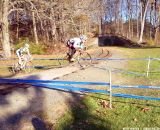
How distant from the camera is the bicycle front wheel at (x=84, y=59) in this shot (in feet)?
59.4

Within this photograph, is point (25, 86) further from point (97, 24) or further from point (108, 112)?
point (97, 24)

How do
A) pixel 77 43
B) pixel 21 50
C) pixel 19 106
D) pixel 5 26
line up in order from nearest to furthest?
pixel 19 106, pixel 21 50, pixel 77 43, pixel 5 26

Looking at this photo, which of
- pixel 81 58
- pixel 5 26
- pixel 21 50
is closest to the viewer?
pixel 21 50

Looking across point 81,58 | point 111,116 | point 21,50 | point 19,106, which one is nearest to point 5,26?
point 21,50

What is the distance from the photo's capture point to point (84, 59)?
18.1 m

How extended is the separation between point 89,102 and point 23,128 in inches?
112

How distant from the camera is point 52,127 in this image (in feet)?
26.5

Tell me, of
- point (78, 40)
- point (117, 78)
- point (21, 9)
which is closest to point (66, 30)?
point (21, 9)

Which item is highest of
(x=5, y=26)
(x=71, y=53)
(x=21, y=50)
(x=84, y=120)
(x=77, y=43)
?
(x=5, y=26)

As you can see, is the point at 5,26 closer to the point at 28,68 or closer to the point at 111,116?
the point at 28,68

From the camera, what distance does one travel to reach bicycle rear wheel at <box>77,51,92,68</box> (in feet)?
59.0

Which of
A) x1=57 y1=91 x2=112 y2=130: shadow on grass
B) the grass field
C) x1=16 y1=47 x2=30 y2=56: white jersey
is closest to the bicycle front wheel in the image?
x1=16 y1=47 x2=30 y2=56: white jersey

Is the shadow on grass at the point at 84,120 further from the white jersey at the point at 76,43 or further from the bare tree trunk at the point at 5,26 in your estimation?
the bare tree trunk at the point at 5,26

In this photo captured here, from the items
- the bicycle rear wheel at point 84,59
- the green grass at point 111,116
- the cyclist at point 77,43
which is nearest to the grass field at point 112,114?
the green grass at point 111,116
